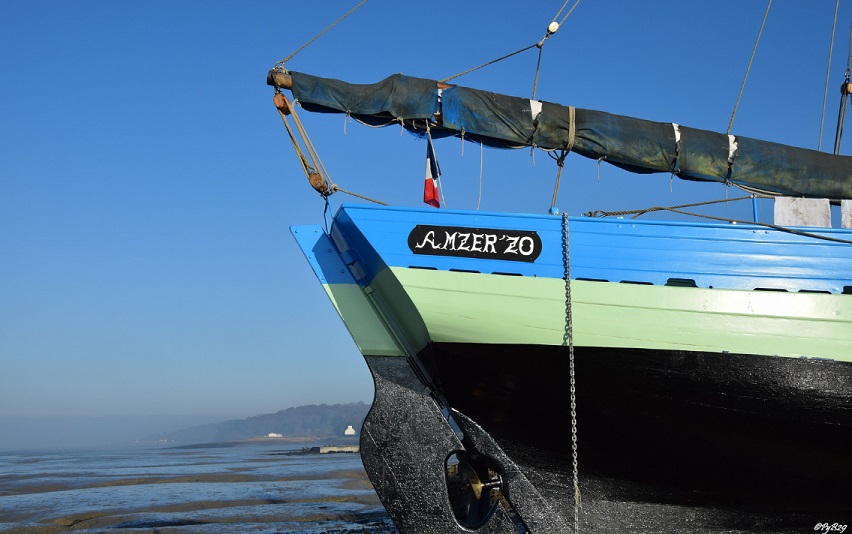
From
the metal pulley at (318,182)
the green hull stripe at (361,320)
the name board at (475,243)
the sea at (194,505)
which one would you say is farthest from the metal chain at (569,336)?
the sea at (194,505)

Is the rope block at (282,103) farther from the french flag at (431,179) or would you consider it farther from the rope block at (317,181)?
the french flag at (431,179)

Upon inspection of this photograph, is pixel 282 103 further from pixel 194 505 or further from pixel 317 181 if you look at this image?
pixel 194 505

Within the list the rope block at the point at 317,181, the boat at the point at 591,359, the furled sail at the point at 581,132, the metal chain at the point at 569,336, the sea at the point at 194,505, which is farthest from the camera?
the sea at the point at 194,505

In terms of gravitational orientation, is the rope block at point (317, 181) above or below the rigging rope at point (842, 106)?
below

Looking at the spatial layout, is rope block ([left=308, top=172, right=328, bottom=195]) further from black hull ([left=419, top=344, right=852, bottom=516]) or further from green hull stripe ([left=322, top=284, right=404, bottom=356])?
black hull ([left=419, top=344, right=852, bottom=516])

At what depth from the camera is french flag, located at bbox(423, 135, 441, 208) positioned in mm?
7699

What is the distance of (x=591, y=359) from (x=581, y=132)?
264 cm

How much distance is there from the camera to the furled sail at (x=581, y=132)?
770 centimetres

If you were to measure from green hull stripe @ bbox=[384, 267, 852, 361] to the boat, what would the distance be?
0.01m

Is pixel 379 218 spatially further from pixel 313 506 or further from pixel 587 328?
pixel 313 506

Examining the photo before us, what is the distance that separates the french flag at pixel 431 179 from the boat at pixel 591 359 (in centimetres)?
55

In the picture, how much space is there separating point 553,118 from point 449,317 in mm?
2663

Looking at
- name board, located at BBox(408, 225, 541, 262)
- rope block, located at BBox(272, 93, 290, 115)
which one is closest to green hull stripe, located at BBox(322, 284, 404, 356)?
name board, located at BBox(408, 225, 541, 262)

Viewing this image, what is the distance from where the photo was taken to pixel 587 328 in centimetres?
667
